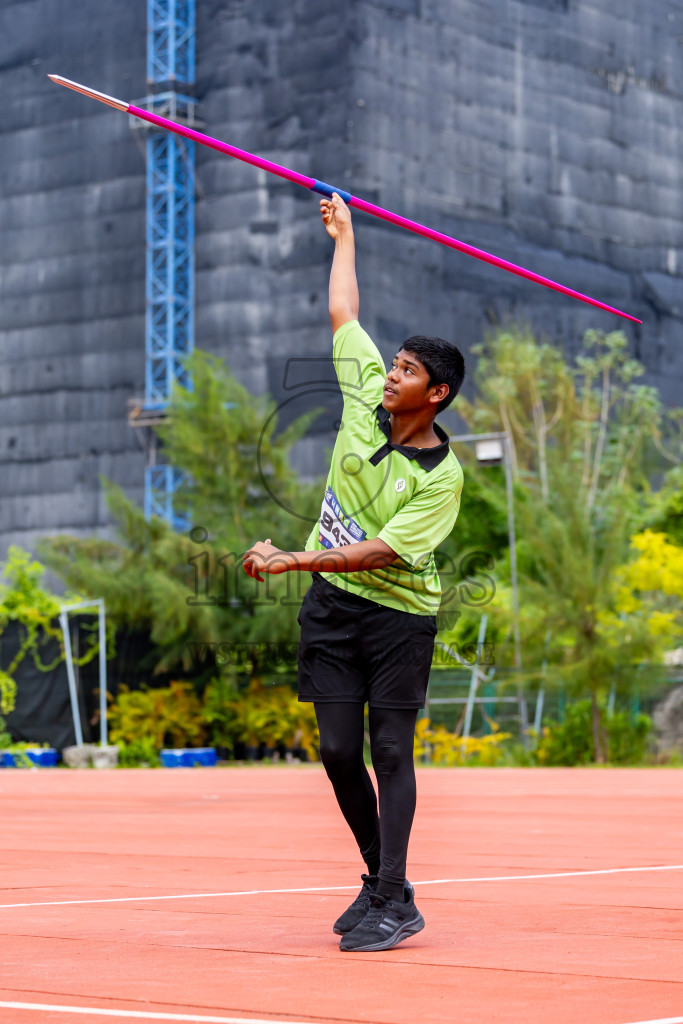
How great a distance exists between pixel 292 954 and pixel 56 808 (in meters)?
8.23

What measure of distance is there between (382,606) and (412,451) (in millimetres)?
493

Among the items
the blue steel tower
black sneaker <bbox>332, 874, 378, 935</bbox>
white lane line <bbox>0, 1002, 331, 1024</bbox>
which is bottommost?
black sneaker <bbox>332, 874, 378, 935</bbox>

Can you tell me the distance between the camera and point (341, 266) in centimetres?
515

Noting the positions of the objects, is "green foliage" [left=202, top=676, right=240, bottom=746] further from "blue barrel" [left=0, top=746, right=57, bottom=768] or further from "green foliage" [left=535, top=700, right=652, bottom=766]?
"green foliage" [left=535, top=700, right=652, bottom=766]

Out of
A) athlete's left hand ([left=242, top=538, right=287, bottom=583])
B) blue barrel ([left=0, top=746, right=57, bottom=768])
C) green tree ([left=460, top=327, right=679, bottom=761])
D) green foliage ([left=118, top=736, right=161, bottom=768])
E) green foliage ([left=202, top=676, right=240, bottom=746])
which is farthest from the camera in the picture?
green tree ([left=460, top=327, right=679, bottom=761])

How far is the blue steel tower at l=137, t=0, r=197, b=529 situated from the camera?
42.7m

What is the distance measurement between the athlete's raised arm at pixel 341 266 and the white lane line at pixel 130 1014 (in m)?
2.47

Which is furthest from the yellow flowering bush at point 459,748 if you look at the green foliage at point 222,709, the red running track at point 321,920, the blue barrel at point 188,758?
the red running track at point 321,920

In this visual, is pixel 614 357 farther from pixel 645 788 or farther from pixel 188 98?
pixel 645 788

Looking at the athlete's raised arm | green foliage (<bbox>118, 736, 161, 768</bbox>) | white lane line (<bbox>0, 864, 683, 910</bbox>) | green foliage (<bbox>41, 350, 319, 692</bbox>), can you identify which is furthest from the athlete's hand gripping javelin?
green foliage (<bbox>41, 350, 319, 692</bbox>)

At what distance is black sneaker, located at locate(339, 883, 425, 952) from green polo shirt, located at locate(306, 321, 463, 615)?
2.84 ft

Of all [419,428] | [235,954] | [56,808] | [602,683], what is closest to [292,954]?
[235,954]

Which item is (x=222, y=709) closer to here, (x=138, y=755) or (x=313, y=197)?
(x=138, y=755)

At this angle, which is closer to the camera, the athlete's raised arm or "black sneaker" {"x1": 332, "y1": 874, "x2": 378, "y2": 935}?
"black sneaker" {"x1": 332, "y1": 874, "x2": 378, "y2": 935}
